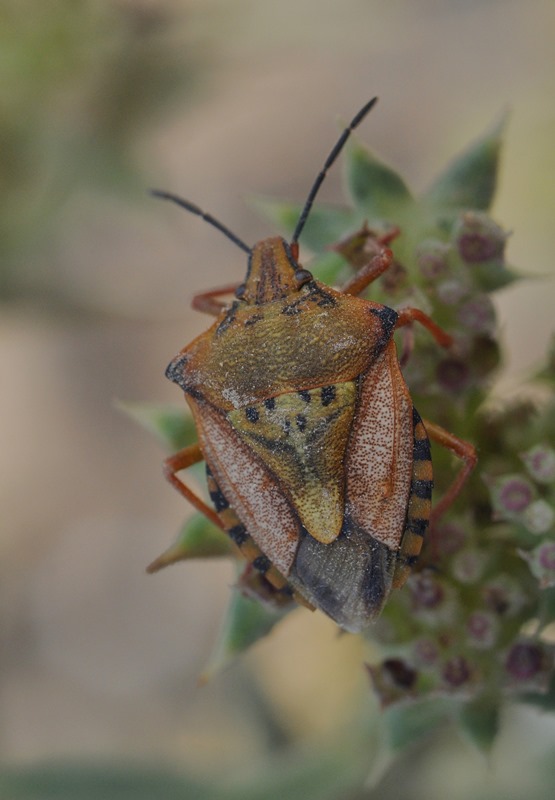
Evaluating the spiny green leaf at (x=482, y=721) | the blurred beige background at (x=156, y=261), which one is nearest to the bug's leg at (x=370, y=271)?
the spiny green leaf at (x=482, y=721)

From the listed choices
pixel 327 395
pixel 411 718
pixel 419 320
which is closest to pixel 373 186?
pixel 419 320

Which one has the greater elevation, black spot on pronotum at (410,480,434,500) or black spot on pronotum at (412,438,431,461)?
black spot on pronotum at (412,438,431,461)

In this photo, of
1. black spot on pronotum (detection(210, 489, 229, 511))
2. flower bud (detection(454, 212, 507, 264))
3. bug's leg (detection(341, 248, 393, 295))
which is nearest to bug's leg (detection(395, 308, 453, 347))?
bug's leg (detection(341, 248, 393, 295))

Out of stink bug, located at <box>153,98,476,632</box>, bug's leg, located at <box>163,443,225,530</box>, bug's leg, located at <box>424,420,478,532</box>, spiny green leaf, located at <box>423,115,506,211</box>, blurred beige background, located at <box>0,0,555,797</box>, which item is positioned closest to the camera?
stink bug, located at <box>153,98,476,632</box>

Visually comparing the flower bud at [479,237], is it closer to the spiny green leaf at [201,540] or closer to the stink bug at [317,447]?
the stink bug at [317,447]

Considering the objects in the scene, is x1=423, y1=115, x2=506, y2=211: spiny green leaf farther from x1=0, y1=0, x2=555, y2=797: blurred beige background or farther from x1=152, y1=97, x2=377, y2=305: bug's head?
x1=0, y1=0, x2=555, y2=797: blurred beige background

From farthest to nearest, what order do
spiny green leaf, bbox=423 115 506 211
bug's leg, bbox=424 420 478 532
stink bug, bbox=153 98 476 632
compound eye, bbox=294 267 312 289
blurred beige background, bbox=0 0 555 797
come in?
blurred beige background, bbox=0 0 555 797, spiny green leaf, bbox=423 115 506 211, compound eye, bbox=294 267 312 289, bug's leg, bbox=424 420 478 532, stink bug, bbox=153 98 476 632

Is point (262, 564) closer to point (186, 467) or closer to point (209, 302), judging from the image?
point (186, 467)
